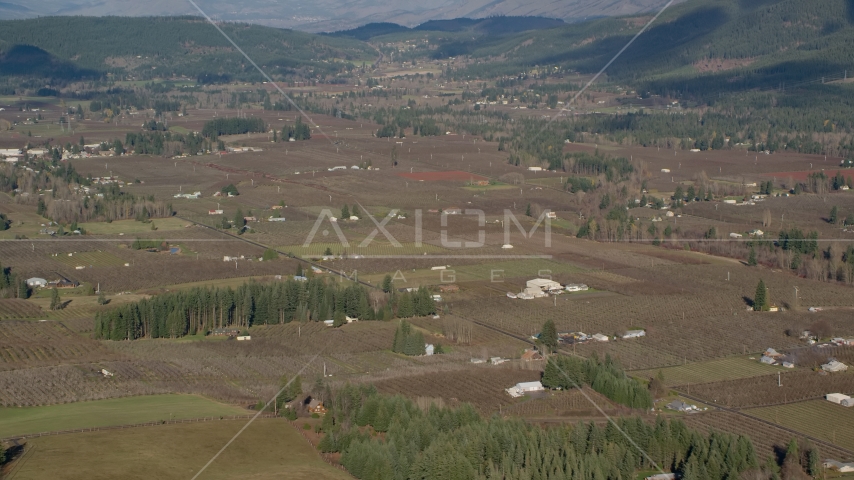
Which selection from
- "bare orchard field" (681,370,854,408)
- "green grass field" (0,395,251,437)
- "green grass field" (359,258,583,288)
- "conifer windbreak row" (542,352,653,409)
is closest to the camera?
"green grass field" (0,395,251,437)

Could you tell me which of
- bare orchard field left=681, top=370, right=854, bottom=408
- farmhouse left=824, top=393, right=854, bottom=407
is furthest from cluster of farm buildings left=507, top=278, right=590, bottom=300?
farmhouse left=824, top=393, right=854, bottom=407

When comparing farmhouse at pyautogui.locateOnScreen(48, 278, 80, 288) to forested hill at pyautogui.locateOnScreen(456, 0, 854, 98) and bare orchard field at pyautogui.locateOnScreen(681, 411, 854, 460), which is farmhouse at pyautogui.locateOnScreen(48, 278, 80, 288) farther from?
forested hill at pyautogui.locateOnScreen(456, 0, 854, 98)

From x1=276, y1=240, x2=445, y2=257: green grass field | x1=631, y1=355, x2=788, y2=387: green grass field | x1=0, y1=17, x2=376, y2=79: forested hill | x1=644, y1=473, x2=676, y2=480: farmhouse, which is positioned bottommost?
x1=276, y1=240, x2=445, y2=257: green grass field

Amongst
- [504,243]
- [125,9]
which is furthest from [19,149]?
[125,9]

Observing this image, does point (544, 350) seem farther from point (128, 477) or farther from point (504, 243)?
point (504, 243)

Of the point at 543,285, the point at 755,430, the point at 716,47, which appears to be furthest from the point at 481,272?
the point at 716,47

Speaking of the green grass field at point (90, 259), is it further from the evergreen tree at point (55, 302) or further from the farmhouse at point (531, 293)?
the farmhouse at point (531, 293)

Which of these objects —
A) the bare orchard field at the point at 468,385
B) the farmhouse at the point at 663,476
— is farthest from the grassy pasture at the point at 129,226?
the farmhouse at the point at 663,476
